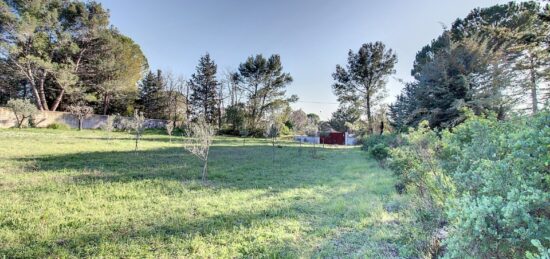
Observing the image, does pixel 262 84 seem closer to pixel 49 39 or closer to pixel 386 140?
pixel 49 39

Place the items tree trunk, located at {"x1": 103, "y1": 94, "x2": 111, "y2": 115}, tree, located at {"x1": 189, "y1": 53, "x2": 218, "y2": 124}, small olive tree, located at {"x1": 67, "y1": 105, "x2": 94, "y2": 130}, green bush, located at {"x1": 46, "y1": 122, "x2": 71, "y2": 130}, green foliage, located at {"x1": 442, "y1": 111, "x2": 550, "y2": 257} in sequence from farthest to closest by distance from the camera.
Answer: tree, located at {"x1": 189, "y1": 53, "x2": 218, "y2": 124} < tree trunk, located at {"x1": 103, "y1": 94, "x2": 111, "y2": 115} < small olive tree, located at {"x1": 67, "y1": 105, "x2": 94, "y2": 130} < green bush, located at {"x1": 46, "y1": 122, "x2": 71, "y2": 130} < green foliage, located at {"x1": 442, "y1": 111, "x2": 550, "y2": 257}

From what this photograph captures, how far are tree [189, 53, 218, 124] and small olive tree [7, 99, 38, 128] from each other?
1584 cm

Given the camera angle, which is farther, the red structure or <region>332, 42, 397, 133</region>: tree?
the red structure

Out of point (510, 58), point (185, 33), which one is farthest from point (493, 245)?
point (185, 33)

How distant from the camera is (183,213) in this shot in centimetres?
398

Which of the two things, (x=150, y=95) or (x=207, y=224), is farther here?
(x=150, y=95)

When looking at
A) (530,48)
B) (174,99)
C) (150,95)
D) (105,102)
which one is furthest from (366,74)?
(105,102)

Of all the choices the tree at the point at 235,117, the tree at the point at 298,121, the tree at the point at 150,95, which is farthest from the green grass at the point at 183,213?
the tree at the point at 298,121

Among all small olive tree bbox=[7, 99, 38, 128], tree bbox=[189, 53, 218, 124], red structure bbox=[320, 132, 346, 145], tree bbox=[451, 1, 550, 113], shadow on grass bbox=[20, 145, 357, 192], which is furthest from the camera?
tree bbox=[189, 53, 218, 124]

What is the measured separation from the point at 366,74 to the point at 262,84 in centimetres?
1238

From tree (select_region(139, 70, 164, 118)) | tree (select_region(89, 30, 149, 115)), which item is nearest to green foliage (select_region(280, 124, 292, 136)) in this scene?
tree (select_region(139, 70, 164, 118))

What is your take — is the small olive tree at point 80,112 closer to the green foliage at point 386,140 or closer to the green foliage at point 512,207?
the green foliage at point 386,140

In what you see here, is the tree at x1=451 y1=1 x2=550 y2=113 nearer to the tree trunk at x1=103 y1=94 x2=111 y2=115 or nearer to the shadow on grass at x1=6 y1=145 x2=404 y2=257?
the shadow on grass at x1=6 y1=145 x2=404 y2=257

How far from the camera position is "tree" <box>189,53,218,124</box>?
3203 cm
